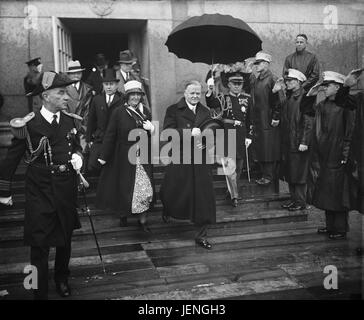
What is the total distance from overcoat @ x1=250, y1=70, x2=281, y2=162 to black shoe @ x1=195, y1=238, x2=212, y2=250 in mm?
2082

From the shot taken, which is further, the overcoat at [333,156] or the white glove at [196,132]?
the overcoat at [333,156]

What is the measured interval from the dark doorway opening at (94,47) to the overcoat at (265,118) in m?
6.49

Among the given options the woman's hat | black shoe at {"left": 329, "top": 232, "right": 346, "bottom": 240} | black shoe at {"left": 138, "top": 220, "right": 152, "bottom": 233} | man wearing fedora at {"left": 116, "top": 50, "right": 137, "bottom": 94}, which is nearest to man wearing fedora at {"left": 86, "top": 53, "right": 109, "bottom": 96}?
man wearing fedora at {"left": 116, "top": 50, "right": 137, "bottom": 94}

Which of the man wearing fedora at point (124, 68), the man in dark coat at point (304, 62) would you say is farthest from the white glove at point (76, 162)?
the man in dark coat at point (304, 62)

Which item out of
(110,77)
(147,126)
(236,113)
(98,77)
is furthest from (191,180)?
(98,77)

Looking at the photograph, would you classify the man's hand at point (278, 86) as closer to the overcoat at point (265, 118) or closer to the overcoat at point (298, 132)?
the overcoat at point (265, 118)

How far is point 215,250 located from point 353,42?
266 inches

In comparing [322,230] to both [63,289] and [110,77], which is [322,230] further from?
[110,77]

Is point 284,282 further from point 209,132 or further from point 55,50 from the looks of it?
point 55,50

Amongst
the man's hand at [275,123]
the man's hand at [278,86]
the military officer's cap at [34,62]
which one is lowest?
the man's hand at [275,123]

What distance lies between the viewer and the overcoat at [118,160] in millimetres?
6117

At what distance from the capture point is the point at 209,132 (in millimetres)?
5945

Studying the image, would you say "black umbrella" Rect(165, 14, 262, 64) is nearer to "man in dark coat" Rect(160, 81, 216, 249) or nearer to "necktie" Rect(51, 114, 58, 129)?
"man in dark coat" Rect(160, 81, 216, 249)

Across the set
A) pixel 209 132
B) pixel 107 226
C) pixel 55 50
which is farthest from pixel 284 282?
pixel 55 50
